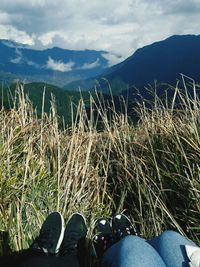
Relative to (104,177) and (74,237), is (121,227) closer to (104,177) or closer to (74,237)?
(74,237)

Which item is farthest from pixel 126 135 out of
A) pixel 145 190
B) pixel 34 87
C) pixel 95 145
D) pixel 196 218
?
pixel 34 87

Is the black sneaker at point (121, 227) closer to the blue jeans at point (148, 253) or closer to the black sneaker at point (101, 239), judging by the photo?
the black sneaker at point (101, 239)

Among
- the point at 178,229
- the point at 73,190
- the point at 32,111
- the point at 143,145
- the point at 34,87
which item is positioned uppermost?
the point at 34,87

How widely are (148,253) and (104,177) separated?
183 cm

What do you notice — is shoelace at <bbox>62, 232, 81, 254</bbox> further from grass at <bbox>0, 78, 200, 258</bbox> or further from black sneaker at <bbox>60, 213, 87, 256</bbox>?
grass at <bbox>0, 78, 200, 258</bbox>

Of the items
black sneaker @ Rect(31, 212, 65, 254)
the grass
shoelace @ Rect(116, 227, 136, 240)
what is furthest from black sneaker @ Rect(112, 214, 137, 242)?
black sneaker @ Rect(31, 212, 65, 254)

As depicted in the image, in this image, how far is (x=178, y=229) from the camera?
319 cm

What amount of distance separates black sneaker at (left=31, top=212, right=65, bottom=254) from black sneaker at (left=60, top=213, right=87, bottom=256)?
74mm

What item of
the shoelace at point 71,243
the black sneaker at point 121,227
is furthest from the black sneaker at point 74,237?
the black sneaker at point 121,227

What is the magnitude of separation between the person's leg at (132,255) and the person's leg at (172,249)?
0.10 metres

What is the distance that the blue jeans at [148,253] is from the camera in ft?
6.79

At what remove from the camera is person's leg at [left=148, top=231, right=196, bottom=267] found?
88.4 inches

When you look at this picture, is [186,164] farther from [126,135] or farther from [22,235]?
[22,235]

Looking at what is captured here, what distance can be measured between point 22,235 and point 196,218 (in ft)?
4.32
